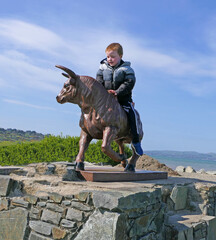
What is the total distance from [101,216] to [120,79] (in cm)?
216

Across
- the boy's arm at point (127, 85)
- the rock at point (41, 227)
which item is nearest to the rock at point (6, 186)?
the rock at point (41, 227)

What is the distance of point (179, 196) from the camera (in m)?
4.83

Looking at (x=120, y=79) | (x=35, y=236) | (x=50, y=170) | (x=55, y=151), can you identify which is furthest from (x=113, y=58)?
(x=55, y=151)

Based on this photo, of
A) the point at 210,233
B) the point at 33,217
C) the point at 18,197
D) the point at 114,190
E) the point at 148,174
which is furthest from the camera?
the point at 148,174

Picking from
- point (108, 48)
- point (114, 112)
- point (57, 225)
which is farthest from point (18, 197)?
point (108, 48)

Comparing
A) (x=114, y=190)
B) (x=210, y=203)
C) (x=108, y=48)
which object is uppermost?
(x=108, y=48)

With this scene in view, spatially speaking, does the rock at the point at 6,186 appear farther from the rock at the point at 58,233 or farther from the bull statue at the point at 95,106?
the rock at the point at 58,233

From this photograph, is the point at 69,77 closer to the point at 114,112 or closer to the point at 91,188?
the point at 114,112

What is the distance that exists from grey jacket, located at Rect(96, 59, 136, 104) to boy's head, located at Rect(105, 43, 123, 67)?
0.07 metres

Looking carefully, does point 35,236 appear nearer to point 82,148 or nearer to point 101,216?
point 101,216

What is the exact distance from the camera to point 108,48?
4.66m

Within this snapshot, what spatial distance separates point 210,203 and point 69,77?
321cm

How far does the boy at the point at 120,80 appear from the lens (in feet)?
14.8

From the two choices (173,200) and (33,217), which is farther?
(173,200)
